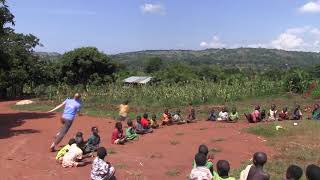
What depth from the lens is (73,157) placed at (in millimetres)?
11203

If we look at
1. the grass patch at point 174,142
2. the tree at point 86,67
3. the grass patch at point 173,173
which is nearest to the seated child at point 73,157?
the grass patch at point 173,173

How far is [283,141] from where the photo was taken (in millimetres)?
14328

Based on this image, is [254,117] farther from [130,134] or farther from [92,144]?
[92,144]

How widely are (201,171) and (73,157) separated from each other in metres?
4.58

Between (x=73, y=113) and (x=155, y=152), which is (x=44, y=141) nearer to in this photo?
(x=73, y=113)

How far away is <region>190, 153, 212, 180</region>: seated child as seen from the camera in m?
7.39

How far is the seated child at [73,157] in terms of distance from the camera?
36.5ft

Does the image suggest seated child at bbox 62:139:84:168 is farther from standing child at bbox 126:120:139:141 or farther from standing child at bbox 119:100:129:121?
standing child at bbox 119:100:129:121

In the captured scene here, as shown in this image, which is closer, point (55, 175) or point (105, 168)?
point (105, 168)

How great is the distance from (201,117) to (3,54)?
28.9 feet

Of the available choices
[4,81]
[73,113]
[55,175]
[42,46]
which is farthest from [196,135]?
[42,46]

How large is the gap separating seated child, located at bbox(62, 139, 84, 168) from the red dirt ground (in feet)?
0.61

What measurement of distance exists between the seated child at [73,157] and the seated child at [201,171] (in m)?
4.42

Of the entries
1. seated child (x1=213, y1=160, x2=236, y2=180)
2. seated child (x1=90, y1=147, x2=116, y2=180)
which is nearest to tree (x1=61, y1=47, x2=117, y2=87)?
seated child (x1=90, y1=147, x2=116, y2=180)
